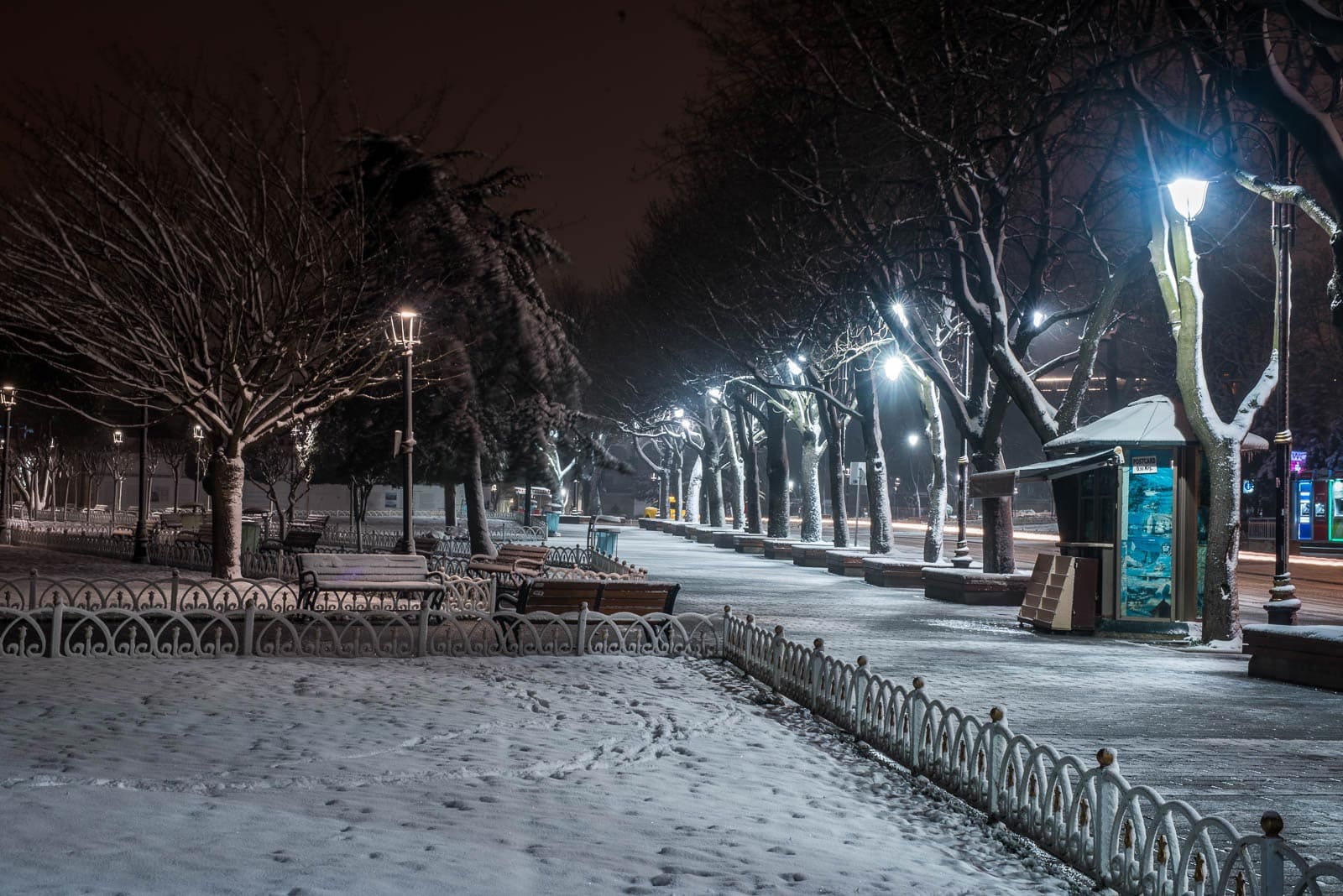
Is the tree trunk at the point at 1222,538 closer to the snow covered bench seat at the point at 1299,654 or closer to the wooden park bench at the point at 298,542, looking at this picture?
the snow covered bench seat at the point at 1299,654

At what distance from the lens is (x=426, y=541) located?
1227 inches

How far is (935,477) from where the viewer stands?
97.9 feet

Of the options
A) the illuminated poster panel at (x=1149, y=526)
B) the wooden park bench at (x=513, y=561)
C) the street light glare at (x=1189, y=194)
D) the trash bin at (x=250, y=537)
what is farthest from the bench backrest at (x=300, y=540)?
the street light glare at (x=1189, y=194)

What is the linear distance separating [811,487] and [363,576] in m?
24.8

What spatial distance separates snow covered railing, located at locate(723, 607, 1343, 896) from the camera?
5.25 m

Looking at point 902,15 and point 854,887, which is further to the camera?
point 902,15

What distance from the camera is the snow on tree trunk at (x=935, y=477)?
29.8 meters

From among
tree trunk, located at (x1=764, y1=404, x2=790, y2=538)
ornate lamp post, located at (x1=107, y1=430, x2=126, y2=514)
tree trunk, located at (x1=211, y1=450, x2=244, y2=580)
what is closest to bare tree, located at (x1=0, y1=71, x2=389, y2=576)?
tree trunk, located at (x1=211, y1=450, x2=244, y2=580)

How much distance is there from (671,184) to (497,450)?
30.4ft

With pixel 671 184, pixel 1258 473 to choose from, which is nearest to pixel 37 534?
A: pixel 671 184

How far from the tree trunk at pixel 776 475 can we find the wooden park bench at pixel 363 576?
84.0ft

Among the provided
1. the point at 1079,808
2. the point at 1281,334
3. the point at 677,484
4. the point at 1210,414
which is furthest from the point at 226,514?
the point at 677,484

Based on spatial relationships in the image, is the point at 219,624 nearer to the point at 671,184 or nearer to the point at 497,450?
the point at 497,450

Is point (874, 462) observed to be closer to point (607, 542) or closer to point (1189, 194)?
point (607, 542)
